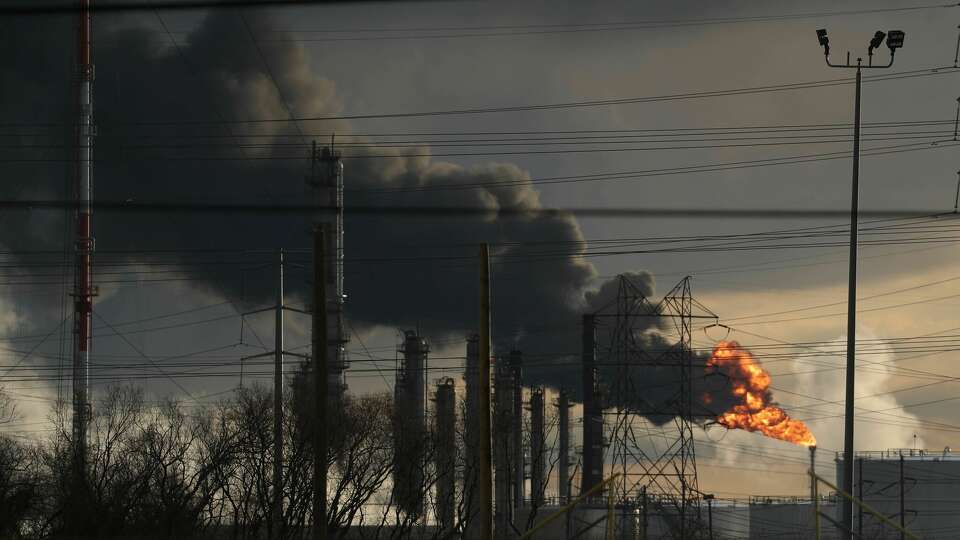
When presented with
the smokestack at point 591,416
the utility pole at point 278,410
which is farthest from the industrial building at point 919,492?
the utility pole at point 278,410

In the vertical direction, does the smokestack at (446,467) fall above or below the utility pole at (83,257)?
below

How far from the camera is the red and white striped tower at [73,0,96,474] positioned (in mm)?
53281

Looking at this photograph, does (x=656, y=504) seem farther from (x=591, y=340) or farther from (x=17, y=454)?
Answer: (x=17, y=454)

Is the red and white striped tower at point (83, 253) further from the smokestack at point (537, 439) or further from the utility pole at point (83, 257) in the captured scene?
the smokestack at point (537, 439)

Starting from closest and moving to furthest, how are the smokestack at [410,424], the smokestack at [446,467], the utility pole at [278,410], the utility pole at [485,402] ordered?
the utility pole at [485,402] → the utility pole at [278,410] → the smokestack at [410,424] → the smokestack at [446,467]

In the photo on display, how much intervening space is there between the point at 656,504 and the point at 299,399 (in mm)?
26231

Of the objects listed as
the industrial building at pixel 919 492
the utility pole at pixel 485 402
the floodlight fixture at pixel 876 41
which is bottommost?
the industrial building at pixel 919 492

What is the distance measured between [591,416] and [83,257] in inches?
1348

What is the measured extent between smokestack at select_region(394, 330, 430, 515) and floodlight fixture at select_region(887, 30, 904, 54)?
3229 cm

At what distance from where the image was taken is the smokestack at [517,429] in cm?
7406

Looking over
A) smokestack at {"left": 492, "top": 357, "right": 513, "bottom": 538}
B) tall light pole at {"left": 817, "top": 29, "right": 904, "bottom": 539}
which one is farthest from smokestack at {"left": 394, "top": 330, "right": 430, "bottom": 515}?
tall light pole at {"left": 817, "top": 29, "right": 904, "bottom": 539}

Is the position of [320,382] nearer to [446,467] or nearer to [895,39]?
[895,39]

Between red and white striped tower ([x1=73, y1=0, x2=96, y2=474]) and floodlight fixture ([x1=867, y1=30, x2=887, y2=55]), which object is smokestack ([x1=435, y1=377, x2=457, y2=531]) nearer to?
red and white striped tower ([x1=73, y1=0, x2=96, y2=474])

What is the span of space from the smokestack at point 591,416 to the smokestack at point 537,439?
3623mm
